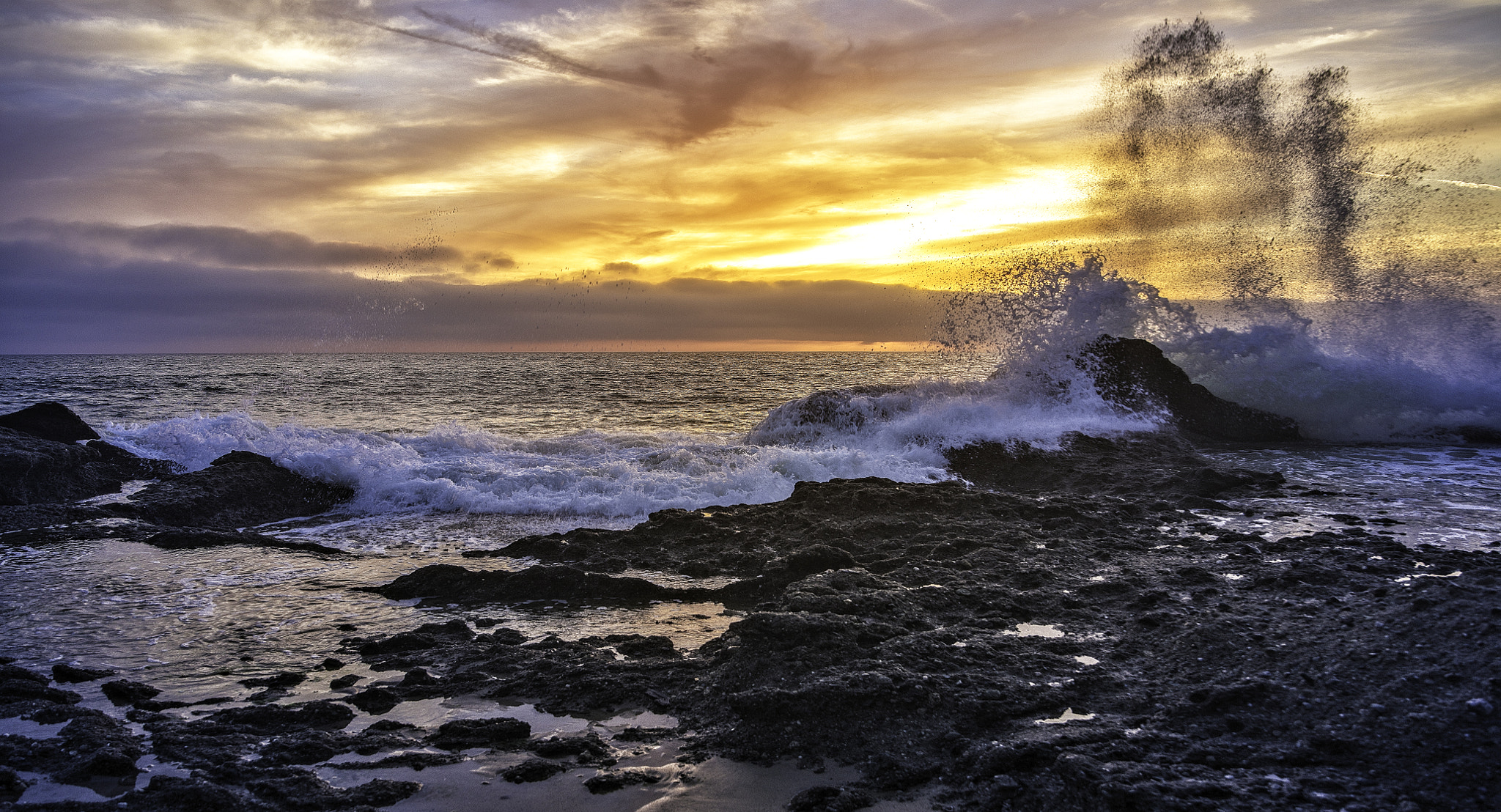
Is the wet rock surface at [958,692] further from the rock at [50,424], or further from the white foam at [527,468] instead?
the rock at [50,424]

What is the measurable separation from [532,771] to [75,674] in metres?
3.01

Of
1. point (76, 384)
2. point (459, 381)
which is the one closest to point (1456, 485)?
point (459, 381)

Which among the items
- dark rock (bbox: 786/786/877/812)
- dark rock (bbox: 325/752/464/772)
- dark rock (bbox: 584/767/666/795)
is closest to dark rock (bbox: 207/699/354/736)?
dark rock (bbox: 325/752/464/772)

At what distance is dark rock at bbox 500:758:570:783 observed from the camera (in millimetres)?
3262

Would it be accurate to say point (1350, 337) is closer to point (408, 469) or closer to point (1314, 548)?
point (1314, 548)

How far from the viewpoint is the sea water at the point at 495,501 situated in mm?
5164

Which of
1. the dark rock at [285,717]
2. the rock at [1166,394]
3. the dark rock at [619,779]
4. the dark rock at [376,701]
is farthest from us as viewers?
the rock at [1166,394]

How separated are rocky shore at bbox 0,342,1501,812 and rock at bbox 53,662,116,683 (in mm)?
22

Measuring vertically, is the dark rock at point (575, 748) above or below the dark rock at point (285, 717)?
below

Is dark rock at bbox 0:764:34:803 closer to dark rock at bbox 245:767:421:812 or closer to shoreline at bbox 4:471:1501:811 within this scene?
shoreline at bbox 4:471:1501:811

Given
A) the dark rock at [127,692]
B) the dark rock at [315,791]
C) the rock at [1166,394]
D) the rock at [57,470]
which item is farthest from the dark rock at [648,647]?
the rock at [1166,394]

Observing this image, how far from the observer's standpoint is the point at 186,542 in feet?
24.4

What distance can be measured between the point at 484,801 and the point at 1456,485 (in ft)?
36.8

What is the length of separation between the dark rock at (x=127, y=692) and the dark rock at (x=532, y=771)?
225 cm
